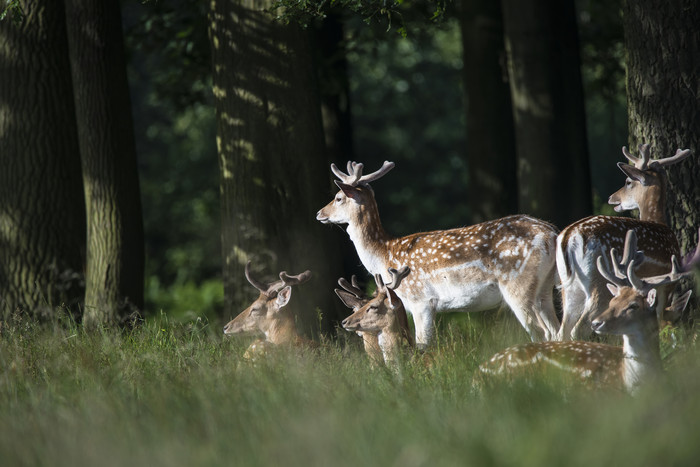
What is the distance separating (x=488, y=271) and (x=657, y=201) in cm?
143

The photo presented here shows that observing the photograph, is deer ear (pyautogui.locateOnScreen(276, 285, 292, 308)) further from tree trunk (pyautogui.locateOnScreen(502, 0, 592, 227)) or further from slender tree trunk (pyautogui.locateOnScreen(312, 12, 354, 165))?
tree trunk (pyautogui.locateOnScreen(502, 0, 592, 227))

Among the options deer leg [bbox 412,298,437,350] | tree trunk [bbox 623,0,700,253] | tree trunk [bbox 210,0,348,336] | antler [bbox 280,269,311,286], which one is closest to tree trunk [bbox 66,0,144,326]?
tree trunk [bbox 210,0,348,336]

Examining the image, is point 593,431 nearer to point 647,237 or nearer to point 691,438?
point 691,438

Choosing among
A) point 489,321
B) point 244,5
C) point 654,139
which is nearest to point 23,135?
point 244,5

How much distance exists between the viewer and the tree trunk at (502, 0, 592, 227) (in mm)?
10141

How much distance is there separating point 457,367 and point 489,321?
2.89 metres

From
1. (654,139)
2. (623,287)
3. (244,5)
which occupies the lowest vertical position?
(623,287)

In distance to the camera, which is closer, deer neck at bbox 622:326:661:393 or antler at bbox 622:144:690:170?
deer neck at bbox 622:326:661:393

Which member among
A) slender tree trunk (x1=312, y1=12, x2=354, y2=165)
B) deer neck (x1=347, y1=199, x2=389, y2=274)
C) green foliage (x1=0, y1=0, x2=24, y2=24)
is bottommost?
deer neck (x1=347, y1=199, x2=389, y2=274)

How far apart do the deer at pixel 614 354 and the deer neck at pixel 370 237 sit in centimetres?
252

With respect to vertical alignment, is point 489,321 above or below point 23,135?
below

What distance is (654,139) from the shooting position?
723 cm

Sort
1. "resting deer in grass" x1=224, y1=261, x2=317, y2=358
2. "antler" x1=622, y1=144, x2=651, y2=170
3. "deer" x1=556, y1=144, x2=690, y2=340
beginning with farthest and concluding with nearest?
"antler" x1=622, y1=144, x2=651, y2=170
"resting deer in grass" x1=224, y1=261, x2=317, y2=358
"deer" x1=556, y1=144, x2=690, y2=340

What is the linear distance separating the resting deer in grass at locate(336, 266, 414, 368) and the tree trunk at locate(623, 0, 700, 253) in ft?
7.41
